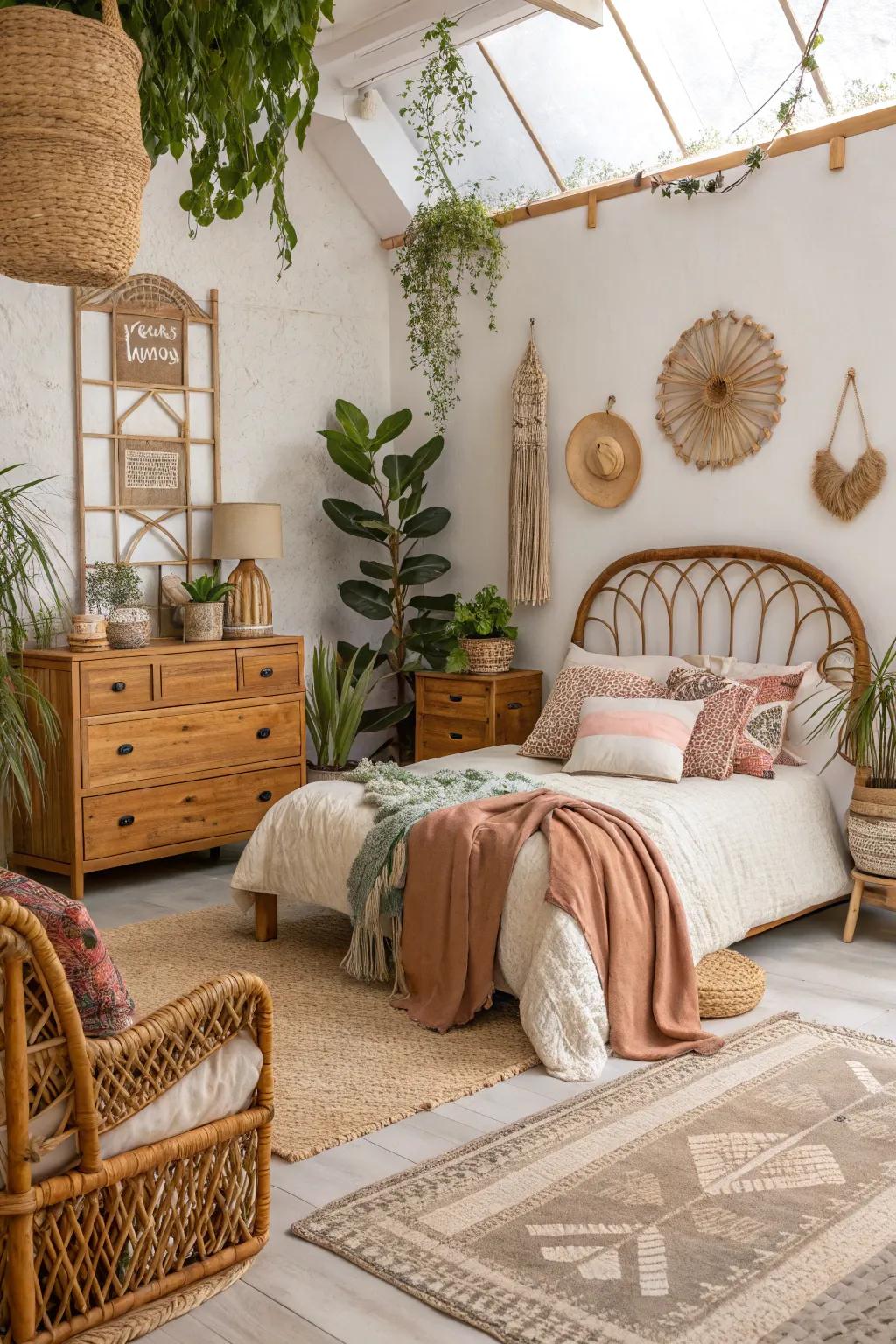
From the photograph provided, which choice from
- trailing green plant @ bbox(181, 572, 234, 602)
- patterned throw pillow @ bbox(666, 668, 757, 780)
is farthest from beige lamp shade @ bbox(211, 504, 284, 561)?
patterned throw pillow @ bbox(666, 668, 757, 780)

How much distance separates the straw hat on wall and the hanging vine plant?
0.81 m

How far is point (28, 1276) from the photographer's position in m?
1.93

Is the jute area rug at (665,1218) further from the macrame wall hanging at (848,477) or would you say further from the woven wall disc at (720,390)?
the woven wall disc at (720,390)

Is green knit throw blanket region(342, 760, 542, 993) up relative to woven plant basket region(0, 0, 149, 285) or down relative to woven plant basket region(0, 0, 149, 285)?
down

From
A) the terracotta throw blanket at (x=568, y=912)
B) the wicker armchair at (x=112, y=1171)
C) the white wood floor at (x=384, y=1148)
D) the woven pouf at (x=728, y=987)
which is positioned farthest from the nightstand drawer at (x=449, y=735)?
the wicker armchair at (x=112, y=1171)

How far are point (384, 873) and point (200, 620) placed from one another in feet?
6.52

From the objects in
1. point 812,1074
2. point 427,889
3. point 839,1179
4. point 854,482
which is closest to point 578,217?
point 854,482

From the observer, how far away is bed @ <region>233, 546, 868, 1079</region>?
335cm

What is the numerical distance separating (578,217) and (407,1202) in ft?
14.4

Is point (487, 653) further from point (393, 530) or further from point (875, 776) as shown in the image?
point (875, 776)

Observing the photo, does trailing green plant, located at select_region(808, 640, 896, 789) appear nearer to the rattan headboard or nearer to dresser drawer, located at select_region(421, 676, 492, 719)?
the rattan headboard

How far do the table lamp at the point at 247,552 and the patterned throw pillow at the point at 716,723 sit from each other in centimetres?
194

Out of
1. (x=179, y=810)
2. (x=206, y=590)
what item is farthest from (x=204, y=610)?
A: (x=179, y=810)

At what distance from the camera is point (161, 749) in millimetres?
5090
